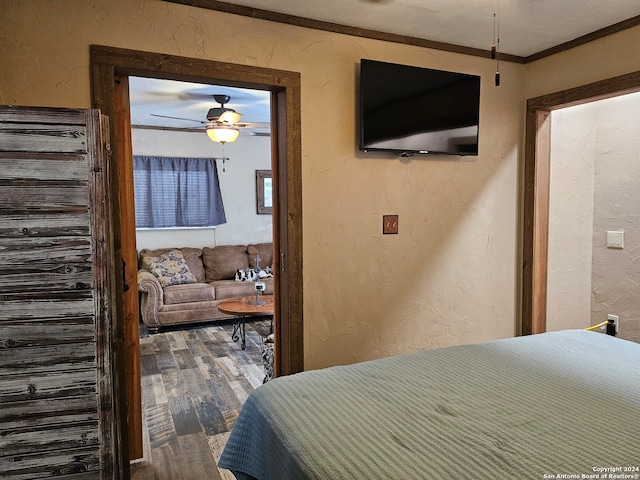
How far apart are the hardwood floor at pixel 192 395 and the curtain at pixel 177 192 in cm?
170

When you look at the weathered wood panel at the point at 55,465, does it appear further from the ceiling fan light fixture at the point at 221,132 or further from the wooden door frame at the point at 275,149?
the ceiling fan light fixture at the point at 221,132

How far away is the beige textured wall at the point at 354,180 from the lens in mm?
2076

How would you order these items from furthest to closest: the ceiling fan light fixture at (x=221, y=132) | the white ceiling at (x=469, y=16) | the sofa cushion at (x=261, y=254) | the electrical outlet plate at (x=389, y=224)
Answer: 1. the sofa cushion at (x=261, y=254)
2. the ceiling fan light fixture at (x=221, y=132)
3. the electrical outlet plate at (x=389, y=224)
4. the white ceiling at (x=469, y=16)

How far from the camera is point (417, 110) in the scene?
2.82 meters

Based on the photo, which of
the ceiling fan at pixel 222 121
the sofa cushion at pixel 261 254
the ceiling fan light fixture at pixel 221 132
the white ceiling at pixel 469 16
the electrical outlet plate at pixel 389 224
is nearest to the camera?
the white ceiling at pixel 469 16

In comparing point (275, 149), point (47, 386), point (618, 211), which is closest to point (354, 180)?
point (275, 149)

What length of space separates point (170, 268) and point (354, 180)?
3746mm

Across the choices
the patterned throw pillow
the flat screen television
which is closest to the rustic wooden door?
the flat screen television

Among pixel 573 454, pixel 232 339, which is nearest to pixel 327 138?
pixel 573 454

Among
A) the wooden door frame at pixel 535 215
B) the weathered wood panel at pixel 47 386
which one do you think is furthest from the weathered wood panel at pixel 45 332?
the wooden door frame at pixel 535 215

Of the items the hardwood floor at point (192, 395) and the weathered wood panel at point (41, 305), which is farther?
the hardwood floor at point (192, 395)

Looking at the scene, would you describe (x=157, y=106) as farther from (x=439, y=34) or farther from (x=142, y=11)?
(x=439, y=34)

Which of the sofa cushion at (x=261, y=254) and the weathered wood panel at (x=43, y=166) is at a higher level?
the weathered wood panel at (x=43, y=166)

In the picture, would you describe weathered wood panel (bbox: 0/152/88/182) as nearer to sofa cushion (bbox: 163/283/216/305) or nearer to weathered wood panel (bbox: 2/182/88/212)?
weathered wood panel (bbox: 2/182/88/212)
